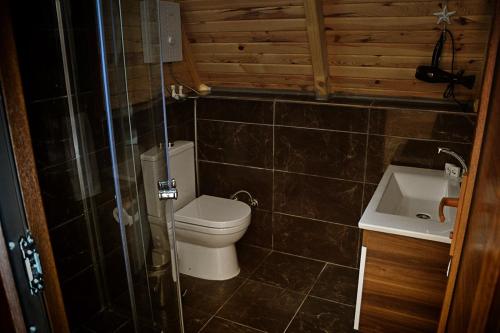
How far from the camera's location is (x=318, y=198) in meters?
2.96

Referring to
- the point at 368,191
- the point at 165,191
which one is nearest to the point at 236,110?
the point at 368,191

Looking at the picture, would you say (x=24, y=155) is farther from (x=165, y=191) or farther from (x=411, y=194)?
(x=411, y=194)

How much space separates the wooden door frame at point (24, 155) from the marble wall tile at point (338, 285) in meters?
2.01

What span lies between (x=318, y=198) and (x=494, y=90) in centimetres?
204

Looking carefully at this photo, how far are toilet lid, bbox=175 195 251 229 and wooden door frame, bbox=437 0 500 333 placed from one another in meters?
1.59

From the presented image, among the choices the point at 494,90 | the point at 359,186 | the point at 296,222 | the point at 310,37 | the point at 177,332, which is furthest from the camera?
the point at 296,222

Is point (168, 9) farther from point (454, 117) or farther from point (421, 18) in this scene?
point (454, 117)

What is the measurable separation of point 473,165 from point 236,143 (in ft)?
7.08

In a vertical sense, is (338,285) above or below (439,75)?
below

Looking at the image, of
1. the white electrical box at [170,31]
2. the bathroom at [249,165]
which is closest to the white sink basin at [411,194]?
the bathroom at [249,165]

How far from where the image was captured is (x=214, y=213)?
8.98ft

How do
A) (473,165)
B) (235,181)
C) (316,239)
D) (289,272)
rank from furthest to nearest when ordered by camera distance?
(235,181), (316,239), (289,272), (473,165)

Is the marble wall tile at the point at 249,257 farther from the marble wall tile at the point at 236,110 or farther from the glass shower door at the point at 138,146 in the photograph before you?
the glass shower door at the point at 138,146

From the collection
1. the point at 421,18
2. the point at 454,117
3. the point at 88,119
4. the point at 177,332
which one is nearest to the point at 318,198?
the point at 454,117
